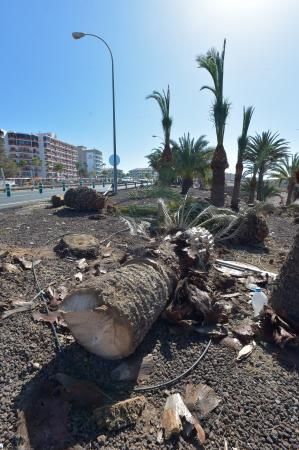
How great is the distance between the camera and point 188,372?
96.8 inches

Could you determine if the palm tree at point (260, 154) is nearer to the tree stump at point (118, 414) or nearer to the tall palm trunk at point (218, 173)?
the tall palm trunk at point (218, 173)

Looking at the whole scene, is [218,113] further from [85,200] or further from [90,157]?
[90,157]

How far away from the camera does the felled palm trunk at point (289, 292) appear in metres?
3.08

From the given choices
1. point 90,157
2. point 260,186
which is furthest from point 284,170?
point 90,157

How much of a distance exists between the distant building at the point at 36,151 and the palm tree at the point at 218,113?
91036 mm

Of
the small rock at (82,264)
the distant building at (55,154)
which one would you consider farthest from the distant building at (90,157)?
the small rock at (82,264)

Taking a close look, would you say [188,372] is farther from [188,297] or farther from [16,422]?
[16,422]

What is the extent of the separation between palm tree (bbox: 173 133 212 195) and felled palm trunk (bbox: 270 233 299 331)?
16448 millimetres

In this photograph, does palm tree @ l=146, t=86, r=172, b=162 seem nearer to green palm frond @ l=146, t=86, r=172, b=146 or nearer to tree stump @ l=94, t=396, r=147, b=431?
green palm frond @ l=146, t=86, r=172, b=146

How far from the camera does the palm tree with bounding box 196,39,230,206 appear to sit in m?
14.2

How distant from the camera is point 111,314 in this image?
2.30 m

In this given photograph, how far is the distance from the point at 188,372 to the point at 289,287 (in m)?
1.50

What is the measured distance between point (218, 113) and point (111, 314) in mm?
14036

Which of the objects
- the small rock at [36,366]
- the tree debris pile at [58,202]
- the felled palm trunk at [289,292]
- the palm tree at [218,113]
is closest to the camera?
the small rock at [36,366]
